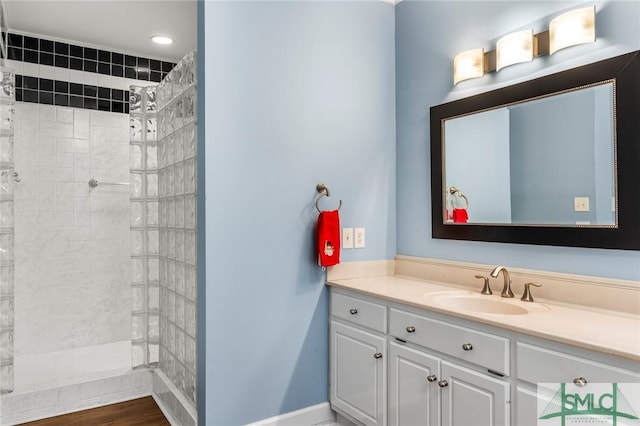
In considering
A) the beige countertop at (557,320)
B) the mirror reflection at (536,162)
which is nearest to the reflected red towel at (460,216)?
the mirror reflection at (536,162)

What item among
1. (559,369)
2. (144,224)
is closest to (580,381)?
(559,369)

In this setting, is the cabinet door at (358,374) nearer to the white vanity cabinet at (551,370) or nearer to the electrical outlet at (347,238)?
the electrical outlet at (347,238)

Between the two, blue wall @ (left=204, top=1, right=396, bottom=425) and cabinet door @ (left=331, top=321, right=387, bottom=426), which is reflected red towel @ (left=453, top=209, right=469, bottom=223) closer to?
blue wall @ (left=204, top=1, right=396, bottom=425)

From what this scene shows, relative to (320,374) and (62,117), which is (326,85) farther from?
(62,117)

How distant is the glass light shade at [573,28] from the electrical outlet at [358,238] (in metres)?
1.28

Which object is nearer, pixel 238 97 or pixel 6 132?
pixel 6 132

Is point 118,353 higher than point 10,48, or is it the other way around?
point 10,48

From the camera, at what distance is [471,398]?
159 centimetres

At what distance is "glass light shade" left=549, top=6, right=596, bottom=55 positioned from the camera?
1.71m

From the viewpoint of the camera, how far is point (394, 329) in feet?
6.39

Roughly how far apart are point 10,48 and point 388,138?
2.79 metres

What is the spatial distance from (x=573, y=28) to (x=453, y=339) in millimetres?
1344

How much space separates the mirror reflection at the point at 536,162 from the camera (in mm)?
1714

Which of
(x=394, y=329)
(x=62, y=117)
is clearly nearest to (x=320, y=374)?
(x=394, y=329)
